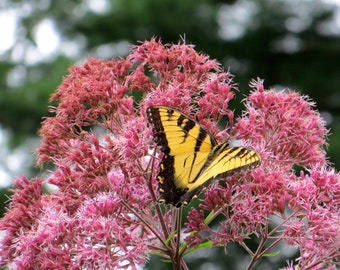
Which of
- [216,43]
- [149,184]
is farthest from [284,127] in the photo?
[216,43]

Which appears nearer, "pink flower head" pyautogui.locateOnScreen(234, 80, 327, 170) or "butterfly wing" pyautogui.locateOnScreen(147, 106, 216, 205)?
"butterfly wing" pyautogui.locateOnScreen(147, 106, 216, 205)

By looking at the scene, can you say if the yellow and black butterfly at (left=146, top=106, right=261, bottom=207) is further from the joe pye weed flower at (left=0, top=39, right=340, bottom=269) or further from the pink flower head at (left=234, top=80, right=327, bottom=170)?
the pink flower head at (left=234, top=80, right=327, bottom=170)

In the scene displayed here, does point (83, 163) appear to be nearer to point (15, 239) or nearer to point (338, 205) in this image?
point (15, 239)

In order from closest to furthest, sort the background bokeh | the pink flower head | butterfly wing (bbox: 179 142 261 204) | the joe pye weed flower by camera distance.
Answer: butterfly wing (bbox: 179 142 261 204), the joe pye weed flower, the pink flower head, the background bokeh

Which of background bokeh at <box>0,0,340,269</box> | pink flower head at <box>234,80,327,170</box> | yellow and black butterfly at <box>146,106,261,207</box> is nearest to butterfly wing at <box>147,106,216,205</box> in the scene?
yellow and black butterfly at <box>146,106,261,207</box>

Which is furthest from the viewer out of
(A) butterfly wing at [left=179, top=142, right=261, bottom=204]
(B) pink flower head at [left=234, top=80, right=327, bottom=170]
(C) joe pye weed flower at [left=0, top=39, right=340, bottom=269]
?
(B) pink flower head at [left=234, top=80, right=327, bottom=170]
